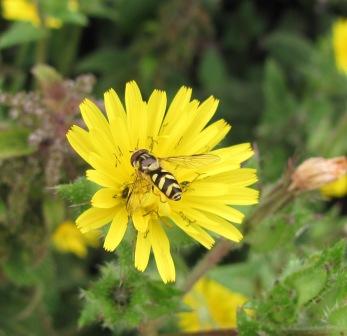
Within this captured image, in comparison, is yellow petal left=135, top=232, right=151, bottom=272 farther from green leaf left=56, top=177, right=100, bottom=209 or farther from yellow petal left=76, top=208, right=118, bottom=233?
green leaf left=56, top=177, right=100, bottom=209

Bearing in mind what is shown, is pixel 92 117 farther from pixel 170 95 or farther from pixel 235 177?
pixel 170 95

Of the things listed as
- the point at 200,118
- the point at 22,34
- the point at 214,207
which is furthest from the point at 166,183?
the point at 22,34

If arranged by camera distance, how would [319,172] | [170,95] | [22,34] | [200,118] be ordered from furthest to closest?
[170,95], [22,34], [319,172], [200,118]

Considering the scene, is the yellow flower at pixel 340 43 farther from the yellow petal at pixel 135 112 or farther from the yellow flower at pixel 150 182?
the yellow petal at pixel 135 112

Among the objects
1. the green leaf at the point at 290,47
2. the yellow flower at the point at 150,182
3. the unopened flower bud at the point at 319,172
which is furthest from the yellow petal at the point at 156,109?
the green leaf at the point at 290,47

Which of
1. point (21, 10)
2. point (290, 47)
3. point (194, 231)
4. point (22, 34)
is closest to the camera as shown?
point (194, 231)
